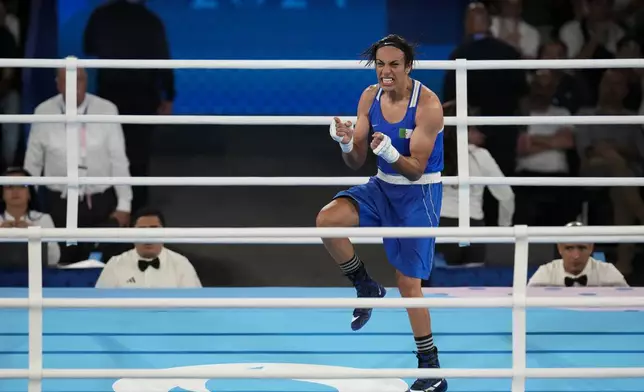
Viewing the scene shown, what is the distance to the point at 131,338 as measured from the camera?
162 inches

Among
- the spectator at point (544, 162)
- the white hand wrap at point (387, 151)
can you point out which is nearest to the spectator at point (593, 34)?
the spectator at point (544, 162)

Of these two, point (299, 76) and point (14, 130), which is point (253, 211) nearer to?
point (299, 76)

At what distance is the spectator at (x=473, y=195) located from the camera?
5.78 metres

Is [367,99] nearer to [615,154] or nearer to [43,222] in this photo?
[43,222]

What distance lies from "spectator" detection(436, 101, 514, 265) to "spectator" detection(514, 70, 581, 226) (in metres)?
0.15

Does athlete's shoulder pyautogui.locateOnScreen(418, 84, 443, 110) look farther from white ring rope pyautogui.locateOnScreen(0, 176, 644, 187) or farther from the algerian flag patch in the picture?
white ring rope pyautogui.locateOnScreen(0, 176, 644, 187)

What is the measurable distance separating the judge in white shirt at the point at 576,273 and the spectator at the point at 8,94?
9.99 feet

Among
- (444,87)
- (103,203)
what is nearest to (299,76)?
(444,87)

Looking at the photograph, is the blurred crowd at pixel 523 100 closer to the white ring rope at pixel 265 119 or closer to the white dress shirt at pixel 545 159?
the white dress shirt at pixel 545 159

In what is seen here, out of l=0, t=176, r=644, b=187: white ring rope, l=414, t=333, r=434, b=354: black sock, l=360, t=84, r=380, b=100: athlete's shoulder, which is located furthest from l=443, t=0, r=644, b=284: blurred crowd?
l=414, t=333, r=434, b=354: black sock

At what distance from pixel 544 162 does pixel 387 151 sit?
2968 mm

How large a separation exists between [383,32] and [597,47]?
1228mm

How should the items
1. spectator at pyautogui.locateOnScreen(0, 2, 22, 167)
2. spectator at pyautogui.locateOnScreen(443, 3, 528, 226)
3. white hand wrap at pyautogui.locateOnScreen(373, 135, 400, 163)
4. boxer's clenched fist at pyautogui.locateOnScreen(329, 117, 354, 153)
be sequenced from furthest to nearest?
spectator at pyautogui.locateOnScreen(0, 2, 22, 167) < spectator at pyautogui.locateOnScreen(443, 3, 528, 226) < boxer's clenched fist at pyautogui.locateOnScreen(329, 117, 354, 153) < white hand wrap at pyautogui.locateOnScreen(373, 135, 400, 163)

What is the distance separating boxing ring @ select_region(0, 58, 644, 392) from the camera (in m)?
2.94
